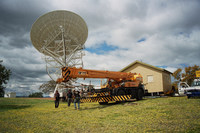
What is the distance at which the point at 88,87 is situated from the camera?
17062 mm

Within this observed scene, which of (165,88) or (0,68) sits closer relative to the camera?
(0,68)

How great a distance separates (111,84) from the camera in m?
17.9

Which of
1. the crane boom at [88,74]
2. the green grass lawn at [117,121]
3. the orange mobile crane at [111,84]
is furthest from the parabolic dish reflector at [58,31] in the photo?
the green grass lawn at [117,121]

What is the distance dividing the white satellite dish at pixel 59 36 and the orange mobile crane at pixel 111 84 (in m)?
11.7

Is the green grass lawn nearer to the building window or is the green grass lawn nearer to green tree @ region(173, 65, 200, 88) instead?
the building window

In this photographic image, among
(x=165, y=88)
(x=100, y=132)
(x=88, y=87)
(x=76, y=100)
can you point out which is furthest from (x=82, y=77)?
(x=165, y=88)

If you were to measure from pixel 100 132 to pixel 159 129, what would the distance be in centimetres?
223

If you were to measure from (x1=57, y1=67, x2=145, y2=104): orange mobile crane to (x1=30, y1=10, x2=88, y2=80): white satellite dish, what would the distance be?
459 inches

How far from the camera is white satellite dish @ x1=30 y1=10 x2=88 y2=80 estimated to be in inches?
1048

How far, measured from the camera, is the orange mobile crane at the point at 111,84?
13.1 metres

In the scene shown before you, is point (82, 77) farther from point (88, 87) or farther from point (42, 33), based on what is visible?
point (42, 33)

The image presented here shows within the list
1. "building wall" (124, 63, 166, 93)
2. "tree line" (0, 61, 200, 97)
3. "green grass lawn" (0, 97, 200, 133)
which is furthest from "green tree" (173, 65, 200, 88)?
"green grass lawn" (0, 97, 200, 133)

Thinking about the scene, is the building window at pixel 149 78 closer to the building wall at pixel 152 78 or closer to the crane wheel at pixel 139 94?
the building wall at pixel 152 78

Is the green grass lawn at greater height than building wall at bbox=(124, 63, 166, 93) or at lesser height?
lesser
